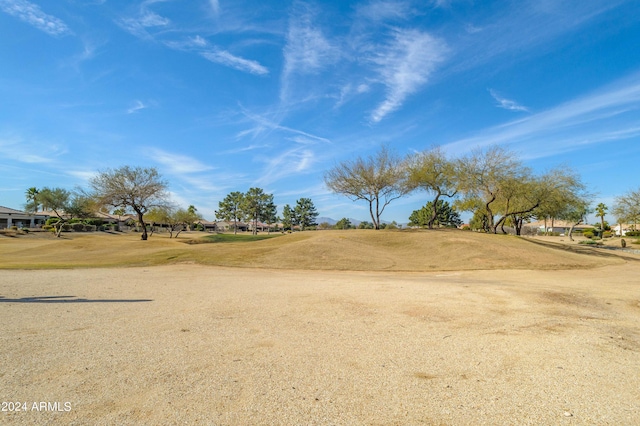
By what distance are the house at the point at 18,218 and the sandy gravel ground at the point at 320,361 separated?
261 feet

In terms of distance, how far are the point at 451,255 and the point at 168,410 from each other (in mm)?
21676

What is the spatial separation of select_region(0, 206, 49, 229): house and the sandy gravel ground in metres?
79.4

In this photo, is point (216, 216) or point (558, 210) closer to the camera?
point (558, 210)

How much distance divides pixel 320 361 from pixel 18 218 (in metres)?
89.9

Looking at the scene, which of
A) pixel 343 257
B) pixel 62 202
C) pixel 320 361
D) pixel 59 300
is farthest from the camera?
pixel 62 202

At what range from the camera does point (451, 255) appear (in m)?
22.1

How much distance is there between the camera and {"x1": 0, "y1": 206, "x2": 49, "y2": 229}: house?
65562mm

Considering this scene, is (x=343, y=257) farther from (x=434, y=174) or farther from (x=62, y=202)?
(x=62, y=202)

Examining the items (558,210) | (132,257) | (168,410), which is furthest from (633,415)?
(558,210)

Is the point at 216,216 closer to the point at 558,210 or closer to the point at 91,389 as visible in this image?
the point at 558,210

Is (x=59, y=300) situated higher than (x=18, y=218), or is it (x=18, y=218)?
(x=18, y=218)

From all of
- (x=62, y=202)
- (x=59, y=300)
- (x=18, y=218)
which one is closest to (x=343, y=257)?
(x=59, y=300)

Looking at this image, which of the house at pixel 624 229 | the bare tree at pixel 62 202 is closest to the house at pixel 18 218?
the bare tree at pixel 62 202

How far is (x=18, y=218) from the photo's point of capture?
222 feet
